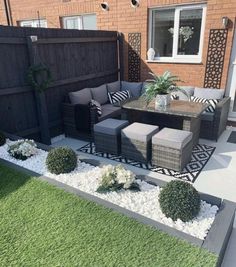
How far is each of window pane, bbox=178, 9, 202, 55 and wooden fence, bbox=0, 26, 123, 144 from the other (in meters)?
1.74

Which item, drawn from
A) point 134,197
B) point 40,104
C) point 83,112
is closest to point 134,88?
point 83,112

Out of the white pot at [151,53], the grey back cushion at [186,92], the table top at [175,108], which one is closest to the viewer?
the table top at [175,108]

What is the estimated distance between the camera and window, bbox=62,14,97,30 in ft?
22.2

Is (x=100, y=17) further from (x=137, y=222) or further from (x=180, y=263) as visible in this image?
(x=180, y=263)

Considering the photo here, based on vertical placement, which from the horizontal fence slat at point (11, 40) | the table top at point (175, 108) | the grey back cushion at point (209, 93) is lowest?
the table top at point (175, 108)

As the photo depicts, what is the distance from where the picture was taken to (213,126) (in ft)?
15.0

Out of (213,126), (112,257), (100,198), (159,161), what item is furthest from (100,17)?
(112,257)

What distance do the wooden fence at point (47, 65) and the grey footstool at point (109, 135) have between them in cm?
109

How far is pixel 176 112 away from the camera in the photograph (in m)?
3.87

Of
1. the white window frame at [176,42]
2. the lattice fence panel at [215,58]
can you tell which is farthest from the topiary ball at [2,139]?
the lattice fence panel at [215,58]

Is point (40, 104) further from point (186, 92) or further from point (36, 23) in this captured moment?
point (36, 23)

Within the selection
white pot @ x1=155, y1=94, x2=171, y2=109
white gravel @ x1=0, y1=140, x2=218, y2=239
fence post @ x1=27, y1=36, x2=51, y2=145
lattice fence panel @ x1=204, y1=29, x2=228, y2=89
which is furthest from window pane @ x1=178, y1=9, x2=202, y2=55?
white gravel @ x1=0, y1=140, x2=218, y2=239

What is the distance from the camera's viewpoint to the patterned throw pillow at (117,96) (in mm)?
5446

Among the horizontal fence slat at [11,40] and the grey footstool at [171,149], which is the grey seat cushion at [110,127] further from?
the horizontal fence slat at [11,40]
